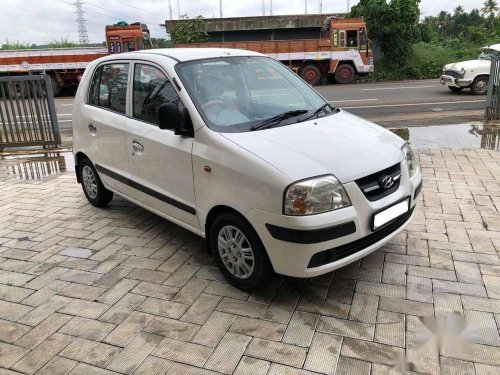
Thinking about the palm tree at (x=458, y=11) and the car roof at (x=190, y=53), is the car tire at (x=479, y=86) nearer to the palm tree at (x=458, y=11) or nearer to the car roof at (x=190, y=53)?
the car roof at (x=190, y=53)

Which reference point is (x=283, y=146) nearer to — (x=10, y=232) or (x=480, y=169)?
(x=10, y=232)

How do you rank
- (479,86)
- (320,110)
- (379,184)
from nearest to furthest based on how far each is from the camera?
(379,184)
(320,110)
(479,86)

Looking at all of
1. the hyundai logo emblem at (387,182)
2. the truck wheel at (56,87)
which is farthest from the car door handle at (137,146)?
the truck wheel at (56,87)

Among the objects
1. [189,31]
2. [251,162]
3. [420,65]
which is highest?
[189,31]

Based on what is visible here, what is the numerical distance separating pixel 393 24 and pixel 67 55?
55.6ft

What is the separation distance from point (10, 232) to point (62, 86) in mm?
20414

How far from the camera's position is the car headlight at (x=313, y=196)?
280 cm

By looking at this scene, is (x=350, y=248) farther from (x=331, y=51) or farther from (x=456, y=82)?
(x=331, y=51)

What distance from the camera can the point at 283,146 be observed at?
10.1 feet

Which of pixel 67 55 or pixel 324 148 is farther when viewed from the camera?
pixel 67 55

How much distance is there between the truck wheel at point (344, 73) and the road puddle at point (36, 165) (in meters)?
16.7

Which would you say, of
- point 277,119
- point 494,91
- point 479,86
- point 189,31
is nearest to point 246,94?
point 277,119

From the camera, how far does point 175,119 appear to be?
338 centimetres

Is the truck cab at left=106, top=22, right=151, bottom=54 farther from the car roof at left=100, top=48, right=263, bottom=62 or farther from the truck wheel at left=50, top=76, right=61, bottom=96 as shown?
the car roof at left=100, top=48, right=263, bottom=62
